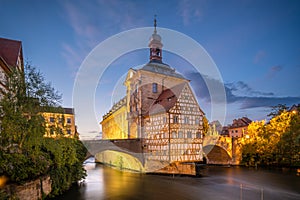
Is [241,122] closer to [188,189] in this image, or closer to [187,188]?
[187,188]

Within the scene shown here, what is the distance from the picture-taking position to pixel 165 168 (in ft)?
65.4

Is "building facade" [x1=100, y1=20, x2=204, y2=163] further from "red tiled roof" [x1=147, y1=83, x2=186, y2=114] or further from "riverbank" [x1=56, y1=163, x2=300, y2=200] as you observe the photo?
"riverbank" [x1=56, y1=163, x2=300, y2=200]

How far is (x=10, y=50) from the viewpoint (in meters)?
15.2

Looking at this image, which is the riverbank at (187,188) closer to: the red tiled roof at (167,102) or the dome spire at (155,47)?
the red tiled roof at (167,102)

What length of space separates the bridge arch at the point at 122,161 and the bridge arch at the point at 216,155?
12258 millimetres

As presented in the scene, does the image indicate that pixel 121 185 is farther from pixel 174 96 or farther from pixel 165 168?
pixel 174 96

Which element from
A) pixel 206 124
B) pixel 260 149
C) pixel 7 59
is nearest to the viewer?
pixel 7 59

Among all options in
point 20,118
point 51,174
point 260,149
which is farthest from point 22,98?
point 260,149

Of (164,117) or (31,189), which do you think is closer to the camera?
(31,189)

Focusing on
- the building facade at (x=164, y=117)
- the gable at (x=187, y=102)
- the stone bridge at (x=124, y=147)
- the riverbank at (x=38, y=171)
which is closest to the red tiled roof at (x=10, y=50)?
the riverbank at (x=38, y=171)

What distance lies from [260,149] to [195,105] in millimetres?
13395

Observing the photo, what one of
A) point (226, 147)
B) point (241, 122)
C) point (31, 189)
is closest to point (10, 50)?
point (31, 189)

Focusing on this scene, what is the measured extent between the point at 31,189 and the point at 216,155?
1046 inches

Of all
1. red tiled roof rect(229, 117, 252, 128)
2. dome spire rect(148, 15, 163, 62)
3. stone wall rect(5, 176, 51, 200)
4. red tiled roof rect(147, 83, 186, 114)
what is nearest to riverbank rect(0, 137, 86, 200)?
stone wall rect(5, 176, 51, 200)
